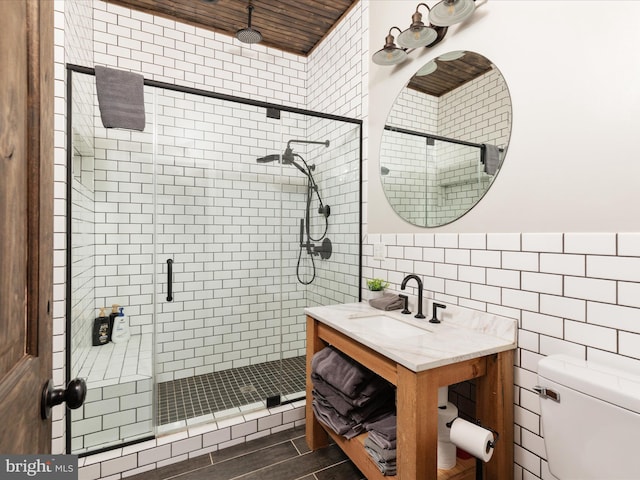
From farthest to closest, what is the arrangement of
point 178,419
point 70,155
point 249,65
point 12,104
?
point 249,65, point 178,419, point 70,155, point 12,104

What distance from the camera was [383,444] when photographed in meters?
1.44

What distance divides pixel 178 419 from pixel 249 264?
1122 millimetres

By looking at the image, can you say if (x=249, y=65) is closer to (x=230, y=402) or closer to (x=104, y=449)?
(x=230, y=402)

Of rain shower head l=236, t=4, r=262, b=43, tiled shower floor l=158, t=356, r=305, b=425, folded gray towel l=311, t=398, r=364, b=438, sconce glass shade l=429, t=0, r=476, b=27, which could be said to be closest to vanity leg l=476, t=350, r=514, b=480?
folded gray towel l=311, t=398, r=364, b=438

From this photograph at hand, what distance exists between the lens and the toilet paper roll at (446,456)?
143 cm

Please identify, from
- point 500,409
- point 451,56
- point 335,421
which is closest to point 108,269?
point 335,421

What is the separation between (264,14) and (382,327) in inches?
106

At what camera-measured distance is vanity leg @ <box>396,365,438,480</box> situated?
1.18 m

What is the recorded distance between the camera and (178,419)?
200 centimetres

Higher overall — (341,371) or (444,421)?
(341,371)

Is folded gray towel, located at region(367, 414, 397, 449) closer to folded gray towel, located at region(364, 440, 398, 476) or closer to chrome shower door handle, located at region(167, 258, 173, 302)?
folded gray towel, located at region(364, 440, 398, 476)

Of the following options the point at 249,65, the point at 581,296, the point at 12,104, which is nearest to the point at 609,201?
the point at 581,296

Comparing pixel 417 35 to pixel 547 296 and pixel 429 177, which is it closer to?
pixel 429 177

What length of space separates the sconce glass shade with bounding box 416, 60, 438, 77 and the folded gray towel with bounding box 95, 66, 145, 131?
5.22 ft
